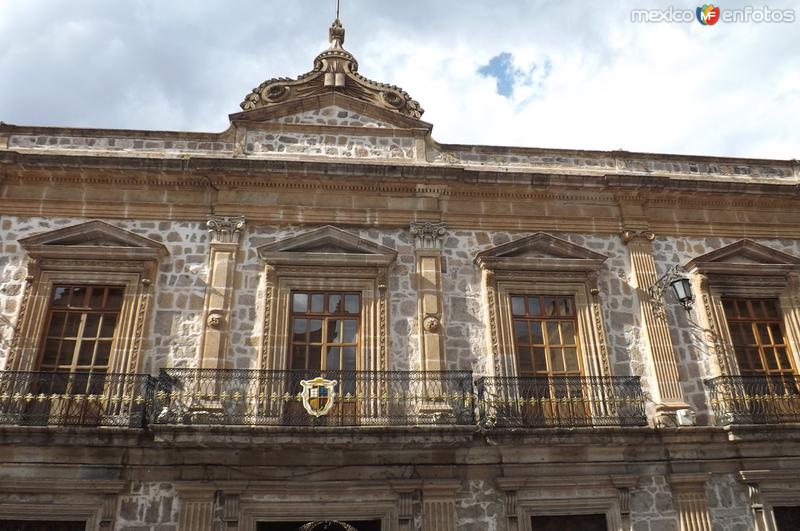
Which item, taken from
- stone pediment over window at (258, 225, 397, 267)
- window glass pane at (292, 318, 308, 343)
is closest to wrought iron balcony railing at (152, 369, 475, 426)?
window glass pane at (292, 318, 308, 343)

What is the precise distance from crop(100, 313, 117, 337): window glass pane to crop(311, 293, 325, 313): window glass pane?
3.02m

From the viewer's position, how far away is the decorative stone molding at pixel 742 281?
33.3 feet

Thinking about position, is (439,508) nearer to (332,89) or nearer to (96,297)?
(96,297)

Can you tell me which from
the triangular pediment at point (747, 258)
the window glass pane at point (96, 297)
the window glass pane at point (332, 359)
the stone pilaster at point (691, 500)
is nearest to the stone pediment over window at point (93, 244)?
the window glass pane at point (96, 297)

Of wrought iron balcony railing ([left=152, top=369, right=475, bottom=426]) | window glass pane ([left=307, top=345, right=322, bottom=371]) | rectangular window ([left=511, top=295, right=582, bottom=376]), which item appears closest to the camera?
wrought iron balcony railing ([left=152, top=369, right=475, bottom=426])

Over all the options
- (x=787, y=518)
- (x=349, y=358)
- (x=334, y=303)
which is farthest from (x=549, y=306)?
(x=787, y=518)

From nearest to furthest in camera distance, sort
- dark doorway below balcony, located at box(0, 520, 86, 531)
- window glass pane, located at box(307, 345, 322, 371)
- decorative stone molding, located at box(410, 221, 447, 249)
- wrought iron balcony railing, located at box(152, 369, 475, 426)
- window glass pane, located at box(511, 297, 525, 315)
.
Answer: dark doorway below balcony, located at box(0, 520, 86, 531), wrought iron balcony railing, located at box(152, 369, 475, 426), window glass pane, located at box(307, 345, 322, 371), window glass pane, located at box(511, 297, 525, 315), decorative stone molding, located at box(410, 221, 447, 249)

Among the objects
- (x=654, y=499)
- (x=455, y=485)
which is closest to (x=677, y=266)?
(x=654, y=499)

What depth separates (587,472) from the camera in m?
8.71

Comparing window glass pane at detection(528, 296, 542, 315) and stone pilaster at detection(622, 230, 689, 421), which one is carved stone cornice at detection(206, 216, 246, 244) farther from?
stone pilaster at detection(622, 230, 689, 421)

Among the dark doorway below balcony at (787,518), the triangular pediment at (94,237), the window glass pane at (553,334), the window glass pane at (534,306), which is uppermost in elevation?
the triangular pediment at (94,237)

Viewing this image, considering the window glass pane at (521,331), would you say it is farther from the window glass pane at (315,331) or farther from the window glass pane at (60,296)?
the window glass pane at (60,296)

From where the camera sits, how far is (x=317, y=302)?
9.73 m

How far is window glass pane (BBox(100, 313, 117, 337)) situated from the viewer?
9.24 meters
